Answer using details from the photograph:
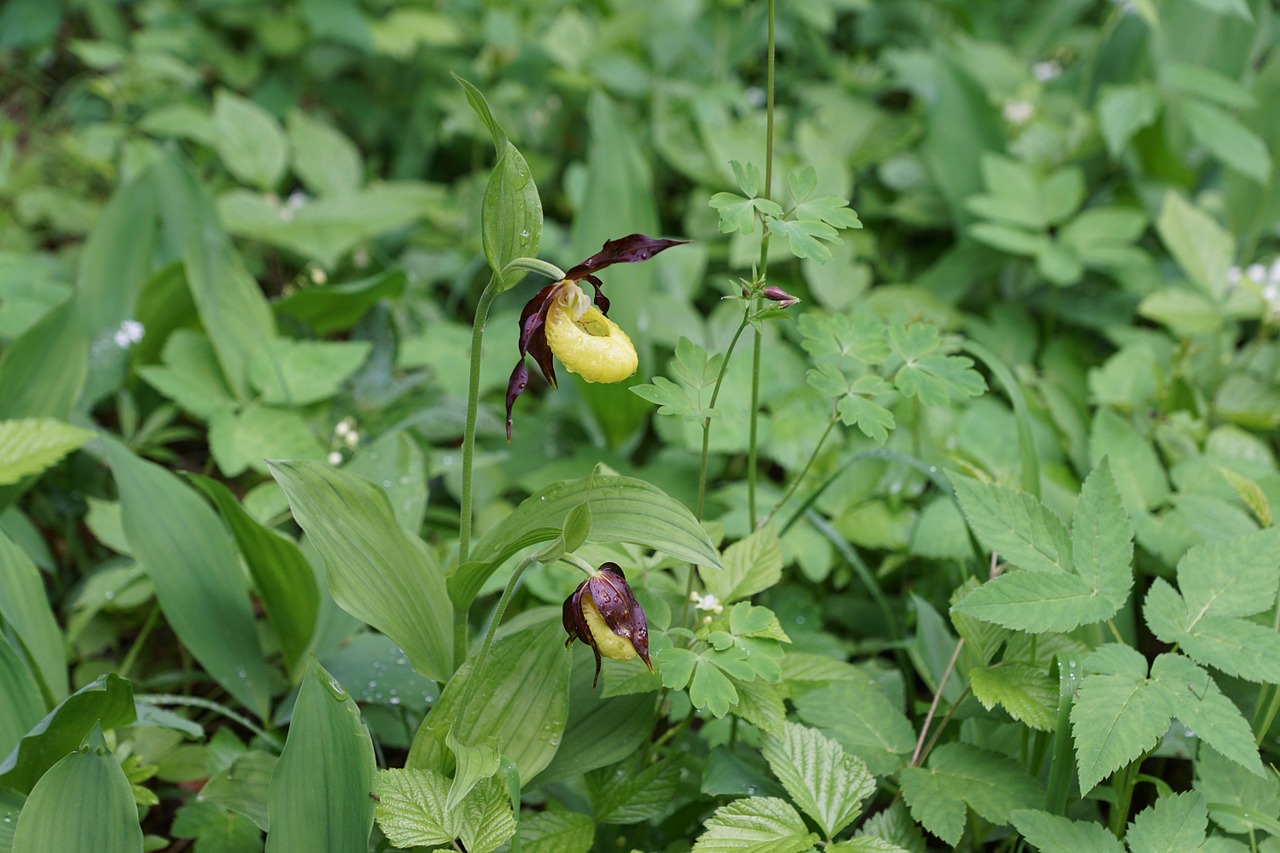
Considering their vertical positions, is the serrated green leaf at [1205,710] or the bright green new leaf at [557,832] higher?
the serrated green leaf at [1205,710]

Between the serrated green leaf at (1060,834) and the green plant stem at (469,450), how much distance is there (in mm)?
778

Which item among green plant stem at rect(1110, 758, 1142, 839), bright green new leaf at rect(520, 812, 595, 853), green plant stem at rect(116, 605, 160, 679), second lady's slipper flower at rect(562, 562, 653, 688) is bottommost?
green plant stem at rect(116, 605, 160, 679)

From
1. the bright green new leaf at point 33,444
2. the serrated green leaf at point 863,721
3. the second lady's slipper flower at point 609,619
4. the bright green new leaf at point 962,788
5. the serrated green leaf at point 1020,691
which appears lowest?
the serrated green leaf at point 863,721

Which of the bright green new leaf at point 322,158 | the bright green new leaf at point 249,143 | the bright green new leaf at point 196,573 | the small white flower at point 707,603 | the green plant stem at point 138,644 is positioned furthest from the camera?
the bright green new leaf at point 322,158

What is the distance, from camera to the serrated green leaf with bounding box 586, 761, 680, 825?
Answer: 51.5 inches

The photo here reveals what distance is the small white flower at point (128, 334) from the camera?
215 centimetres

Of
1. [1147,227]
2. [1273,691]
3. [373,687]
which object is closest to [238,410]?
[373,687]

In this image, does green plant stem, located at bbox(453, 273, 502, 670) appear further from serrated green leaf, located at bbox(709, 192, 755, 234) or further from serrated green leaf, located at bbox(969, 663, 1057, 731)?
serrated green leaf, located at bbox(969, 663, 1057, 731)

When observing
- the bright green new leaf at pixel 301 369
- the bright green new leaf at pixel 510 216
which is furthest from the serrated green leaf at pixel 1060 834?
the bright green new leaf at pixel 301 369

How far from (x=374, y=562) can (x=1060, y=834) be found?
38.1 inches

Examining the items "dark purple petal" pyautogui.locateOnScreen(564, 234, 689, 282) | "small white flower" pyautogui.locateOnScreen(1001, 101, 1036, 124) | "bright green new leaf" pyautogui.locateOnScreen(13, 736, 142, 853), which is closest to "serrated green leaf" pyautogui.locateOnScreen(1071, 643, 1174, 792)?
"dark purple petal" pyautogui.locateOnScreen(564, 234, 689, 282)

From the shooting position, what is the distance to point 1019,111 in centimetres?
271

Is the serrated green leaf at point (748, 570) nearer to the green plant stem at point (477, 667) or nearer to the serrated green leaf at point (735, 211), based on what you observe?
the green plant stem at point (477, 667)

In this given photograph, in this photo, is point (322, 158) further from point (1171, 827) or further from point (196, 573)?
point (1171, 827)
